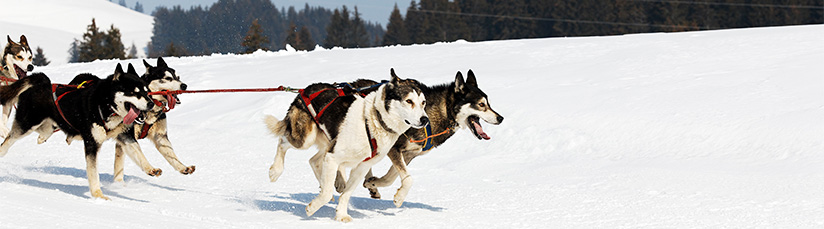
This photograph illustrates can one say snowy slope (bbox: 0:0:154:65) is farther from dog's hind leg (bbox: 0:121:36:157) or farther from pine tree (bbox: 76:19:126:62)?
dog's hind leg (bbox: 0:121:36:157)

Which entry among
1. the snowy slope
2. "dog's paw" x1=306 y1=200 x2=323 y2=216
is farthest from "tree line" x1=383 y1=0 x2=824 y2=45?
the snowy slope

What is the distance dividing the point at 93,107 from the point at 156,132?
2.55 ft

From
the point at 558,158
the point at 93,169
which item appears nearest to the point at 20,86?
the point at 93,169

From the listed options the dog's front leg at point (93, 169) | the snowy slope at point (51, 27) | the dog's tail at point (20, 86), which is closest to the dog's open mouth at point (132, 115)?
the dog's front leg at point (93, 169)

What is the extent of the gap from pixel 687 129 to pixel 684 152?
695 mm

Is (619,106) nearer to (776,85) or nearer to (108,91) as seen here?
(776,85)

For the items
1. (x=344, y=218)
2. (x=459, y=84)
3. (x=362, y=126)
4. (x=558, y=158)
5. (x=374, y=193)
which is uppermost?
(x=459, y=84)

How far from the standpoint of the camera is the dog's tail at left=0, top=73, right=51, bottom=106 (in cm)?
702

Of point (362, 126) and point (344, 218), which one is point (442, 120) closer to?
point (362, 126)

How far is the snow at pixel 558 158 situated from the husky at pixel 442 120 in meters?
0.33

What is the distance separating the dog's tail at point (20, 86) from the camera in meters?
7.02

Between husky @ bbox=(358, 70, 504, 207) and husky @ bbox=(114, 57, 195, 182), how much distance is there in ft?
5.83

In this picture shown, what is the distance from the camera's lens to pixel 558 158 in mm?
8641

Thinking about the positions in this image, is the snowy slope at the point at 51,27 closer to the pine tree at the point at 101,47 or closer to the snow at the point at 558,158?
the pine tree at the point at 101,47
